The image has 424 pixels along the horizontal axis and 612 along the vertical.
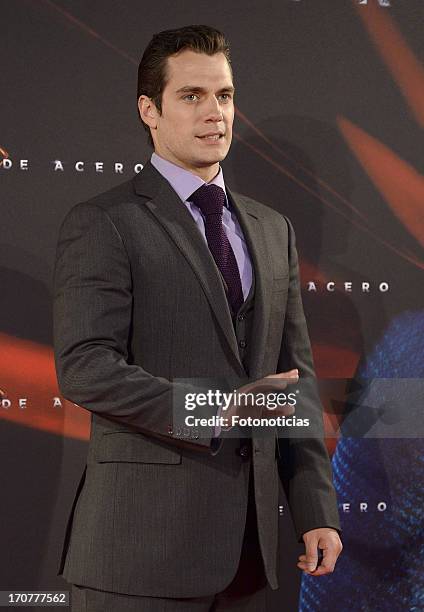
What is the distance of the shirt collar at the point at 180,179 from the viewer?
5.67 feet

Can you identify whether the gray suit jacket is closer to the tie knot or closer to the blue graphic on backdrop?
the tie knot

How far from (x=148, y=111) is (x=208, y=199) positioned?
24cm

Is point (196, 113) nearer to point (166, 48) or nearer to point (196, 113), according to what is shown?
point (196, 113)

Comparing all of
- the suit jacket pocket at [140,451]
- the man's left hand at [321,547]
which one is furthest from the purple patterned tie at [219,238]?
the man's left hand at [321,547]

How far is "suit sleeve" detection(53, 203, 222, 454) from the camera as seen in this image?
1.51 metres

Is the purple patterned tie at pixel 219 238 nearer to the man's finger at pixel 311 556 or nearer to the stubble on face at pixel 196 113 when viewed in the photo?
the stubble on face at pixel 196 113

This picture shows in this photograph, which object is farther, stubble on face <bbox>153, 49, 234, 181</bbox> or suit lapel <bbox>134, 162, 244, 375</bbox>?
stubble on face <bbox>153, 49, 234, 181</bbox>

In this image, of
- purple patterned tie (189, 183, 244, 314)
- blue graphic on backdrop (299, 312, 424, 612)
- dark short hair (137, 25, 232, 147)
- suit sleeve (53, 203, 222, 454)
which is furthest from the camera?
blue graphic on backdrop (299, 312, 424, 612)

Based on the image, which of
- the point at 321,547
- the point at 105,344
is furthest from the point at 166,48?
the point at 321,547

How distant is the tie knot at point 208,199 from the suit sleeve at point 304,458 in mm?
231

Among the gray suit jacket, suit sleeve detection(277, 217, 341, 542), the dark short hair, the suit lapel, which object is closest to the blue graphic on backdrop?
suit sleeve detection(277, 217, 341, 542)

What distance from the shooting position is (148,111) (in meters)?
1.81

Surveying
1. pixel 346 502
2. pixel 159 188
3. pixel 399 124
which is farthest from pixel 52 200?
pixel 346 502

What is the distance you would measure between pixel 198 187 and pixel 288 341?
0.35 m
